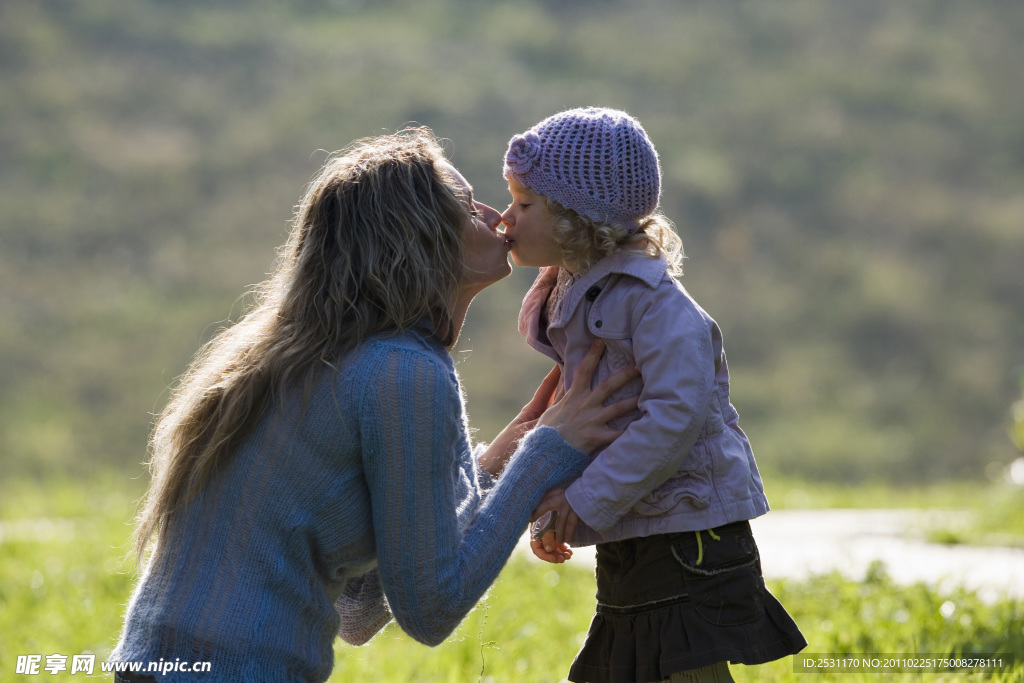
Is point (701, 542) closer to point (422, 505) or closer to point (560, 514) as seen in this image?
point (560, 514)

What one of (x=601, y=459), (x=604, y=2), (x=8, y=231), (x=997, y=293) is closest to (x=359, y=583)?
(x=601, y=459)

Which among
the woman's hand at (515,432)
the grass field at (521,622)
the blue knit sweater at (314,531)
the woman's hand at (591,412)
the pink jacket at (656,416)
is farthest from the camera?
the grass field at (521,622)

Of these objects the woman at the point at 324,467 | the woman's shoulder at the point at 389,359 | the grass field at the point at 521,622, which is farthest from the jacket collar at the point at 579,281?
the grass field at the point at 521,622

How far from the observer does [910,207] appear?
20.3 metres

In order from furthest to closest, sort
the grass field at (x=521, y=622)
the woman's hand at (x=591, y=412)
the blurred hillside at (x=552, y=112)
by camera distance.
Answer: the blurred hillside at (x=552, y=112)
the grass field at (x=521, y=622)
the woman's hand at (x=591, y=412)

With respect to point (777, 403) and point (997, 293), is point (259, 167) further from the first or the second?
point (997, 293)

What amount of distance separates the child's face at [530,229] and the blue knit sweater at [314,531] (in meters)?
0.55

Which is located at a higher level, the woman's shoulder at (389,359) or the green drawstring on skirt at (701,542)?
the woman's shoulder at (389,359)

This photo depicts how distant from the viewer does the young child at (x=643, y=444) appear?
2361 mm

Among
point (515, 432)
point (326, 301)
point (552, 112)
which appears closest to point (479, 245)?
point (326, 301)

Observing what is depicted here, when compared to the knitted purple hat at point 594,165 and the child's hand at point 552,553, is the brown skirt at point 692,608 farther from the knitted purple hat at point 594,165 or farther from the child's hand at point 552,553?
the knitted purple hat at point 594,165

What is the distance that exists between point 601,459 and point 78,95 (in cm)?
2021

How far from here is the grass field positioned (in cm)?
368

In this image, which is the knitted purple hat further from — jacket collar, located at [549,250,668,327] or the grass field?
the grass field
